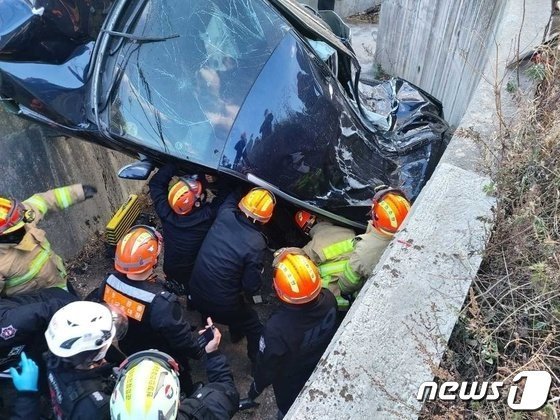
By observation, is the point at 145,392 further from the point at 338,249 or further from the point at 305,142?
the point at 305,142

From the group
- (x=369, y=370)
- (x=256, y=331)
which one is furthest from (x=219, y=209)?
(x=369, y=370)

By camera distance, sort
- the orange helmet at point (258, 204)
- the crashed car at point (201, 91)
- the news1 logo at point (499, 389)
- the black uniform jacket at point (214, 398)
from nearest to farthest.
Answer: the news1 logo at point (499, 389) < the black uniform jacket at point (214, 398) < the orange helmet at point (258, 204) < the crashed car at point (201, 91)

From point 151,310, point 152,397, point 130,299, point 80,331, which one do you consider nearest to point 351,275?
point 151,310

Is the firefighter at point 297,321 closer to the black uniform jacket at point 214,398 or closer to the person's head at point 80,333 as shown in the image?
the black uniform jacket at point 214,398

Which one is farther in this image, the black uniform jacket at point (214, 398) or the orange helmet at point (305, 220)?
the orange helmet at point (305, 220)

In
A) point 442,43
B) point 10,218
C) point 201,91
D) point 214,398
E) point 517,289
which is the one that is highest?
point 442,43

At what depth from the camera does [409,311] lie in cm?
208

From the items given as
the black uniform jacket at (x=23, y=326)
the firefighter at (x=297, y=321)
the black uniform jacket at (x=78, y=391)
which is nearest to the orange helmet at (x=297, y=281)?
the firefighter at (x=297, y=321)

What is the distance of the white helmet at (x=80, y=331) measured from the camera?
2268mm

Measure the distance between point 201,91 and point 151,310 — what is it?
1.56m

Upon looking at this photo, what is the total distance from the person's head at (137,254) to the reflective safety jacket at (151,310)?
6 cm

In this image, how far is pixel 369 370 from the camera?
75.1 inches

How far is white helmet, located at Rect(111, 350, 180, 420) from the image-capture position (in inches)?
78.5

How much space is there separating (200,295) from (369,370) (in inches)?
70.8
